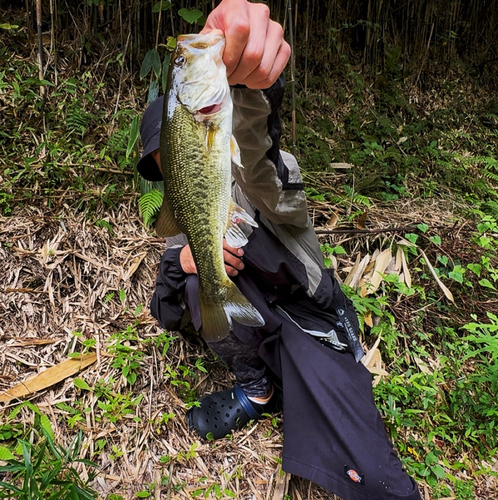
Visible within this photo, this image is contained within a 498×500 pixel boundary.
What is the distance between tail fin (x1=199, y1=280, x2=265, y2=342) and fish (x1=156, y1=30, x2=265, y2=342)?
147 mm

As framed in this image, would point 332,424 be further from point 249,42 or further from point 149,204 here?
point 149,204

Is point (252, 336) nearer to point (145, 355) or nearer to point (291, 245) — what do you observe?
point (291, 245)

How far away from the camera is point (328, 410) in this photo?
7.27 ft

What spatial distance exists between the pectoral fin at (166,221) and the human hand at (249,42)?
1.55 ft

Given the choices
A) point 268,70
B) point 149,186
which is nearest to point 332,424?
point 268,70

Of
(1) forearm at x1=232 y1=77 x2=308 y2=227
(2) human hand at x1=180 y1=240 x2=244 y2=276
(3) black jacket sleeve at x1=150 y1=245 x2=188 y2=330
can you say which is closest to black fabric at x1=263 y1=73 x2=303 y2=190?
(1) forearm at x1=232 y1=77 x2=308 y2=227

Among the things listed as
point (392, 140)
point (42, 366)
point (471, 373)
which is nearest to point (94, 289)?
point (42, 366)

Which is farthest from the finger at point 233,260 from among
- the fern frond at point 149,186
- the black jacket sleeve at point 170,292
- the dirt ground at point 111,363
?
the fern frond at point 149,186

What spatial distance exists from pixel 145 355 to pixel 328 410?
1195 mm

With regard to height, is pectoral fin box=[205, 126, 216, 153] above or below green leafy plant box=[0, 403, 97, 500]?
above

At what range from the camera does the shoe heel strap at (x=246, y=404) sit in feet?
8.55

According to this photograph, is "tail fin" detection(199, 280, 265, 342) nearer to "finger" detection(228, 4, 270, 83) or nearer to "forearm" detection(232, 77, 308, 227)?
"forearm" detection(232, 77, 308, 227)

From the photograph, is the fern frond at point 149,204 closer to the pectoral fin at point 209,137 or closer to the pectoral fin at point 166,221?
the pectoral fin at point 166,221

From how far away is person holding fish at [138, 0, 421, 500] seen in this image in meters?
1.33
